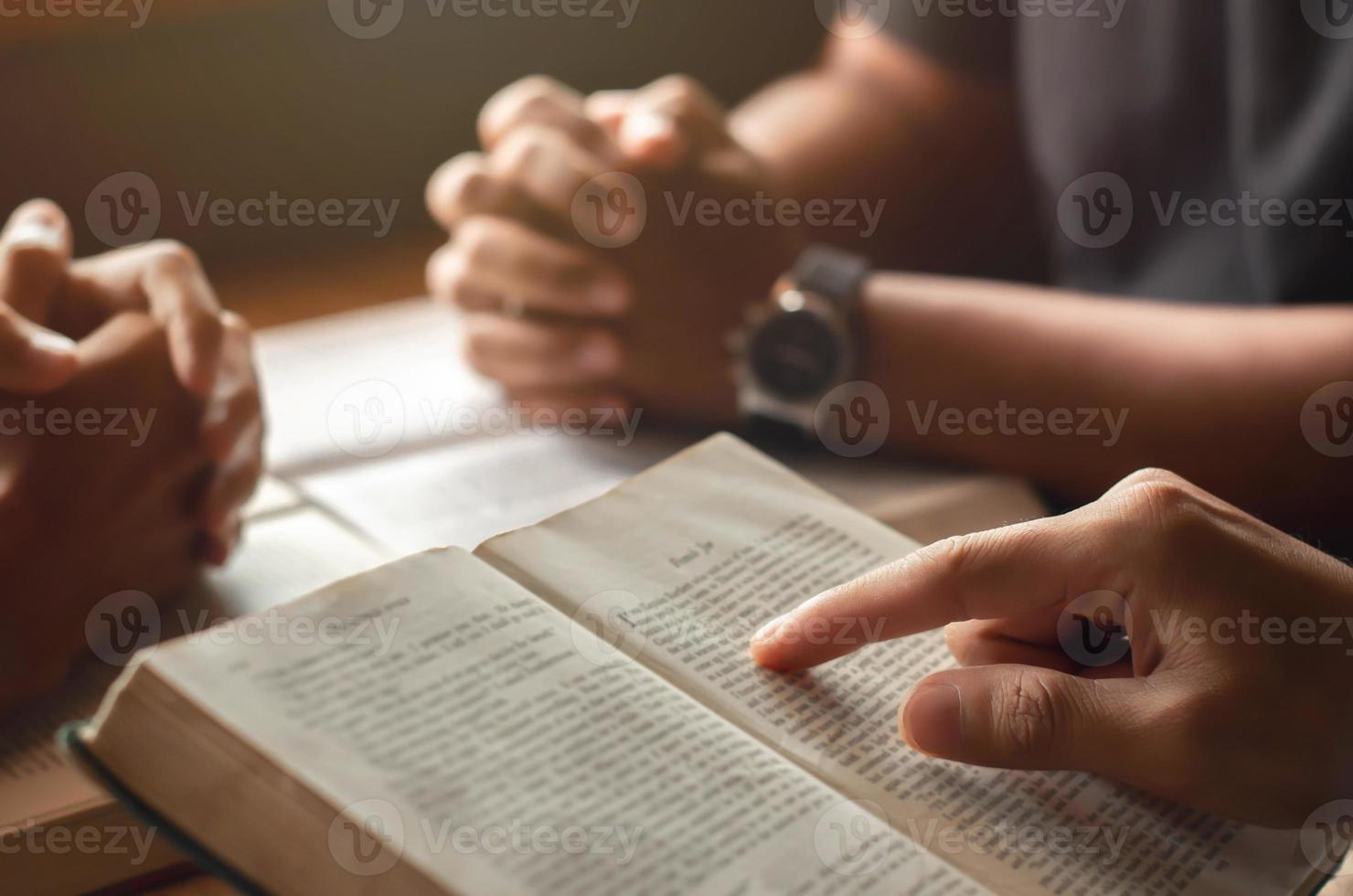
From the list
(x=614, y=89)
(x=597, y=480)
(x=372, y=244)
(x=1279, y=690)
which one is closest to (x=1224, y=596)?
(x=1279, y=690)

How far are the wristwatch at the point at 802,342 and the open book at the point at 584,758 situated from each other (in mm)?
373

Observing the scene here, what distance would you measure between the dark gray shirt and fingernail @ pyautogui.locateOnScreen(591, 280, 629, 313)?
15.6 inches

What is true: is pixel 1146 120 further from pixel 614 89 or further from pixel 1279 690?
pixel 614 89

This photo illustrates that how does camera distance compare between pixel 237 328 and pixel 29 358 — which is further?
pixel 237 328

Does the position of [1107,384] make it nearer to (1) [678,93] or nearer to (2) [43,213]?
(1) [678,93]

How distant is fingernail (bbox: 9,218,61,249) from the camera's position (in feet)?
2.19

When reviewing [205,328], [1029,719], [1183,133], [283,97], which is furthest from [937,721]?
[283,97]

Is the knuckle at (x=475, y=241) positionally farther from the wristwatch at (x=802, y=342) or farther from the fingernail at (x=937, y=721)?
the fingernail at (x=937, y=721)

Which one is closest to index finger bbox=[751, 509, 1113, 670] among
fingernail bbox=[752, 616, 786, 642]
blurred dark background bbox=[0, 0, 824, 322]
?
fingernail bbox=[752, 616, 786, 642]

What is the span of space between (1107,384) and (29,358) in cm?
68

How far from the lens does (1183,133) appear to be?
945 millimetres

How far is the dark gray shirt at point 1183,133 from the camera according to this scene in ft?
2.66

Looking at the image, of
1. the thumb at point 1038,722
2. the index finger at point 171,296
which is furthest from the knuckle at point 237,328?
the thumb at point 1038,722

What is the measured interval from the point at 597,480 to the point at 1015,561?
41cm
